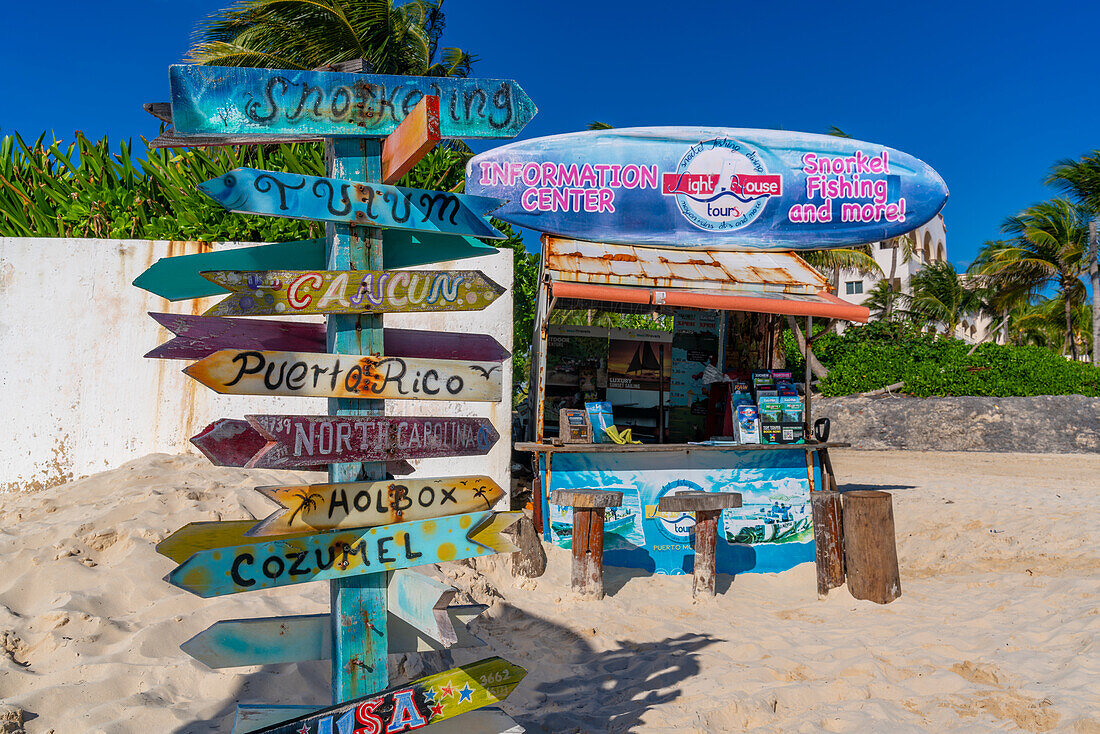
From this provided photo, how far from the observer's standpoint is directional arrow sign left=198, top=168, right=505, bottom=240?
2.04 metres

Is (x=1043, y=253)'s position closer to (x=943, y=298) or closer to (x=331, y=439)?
(x=943, y=298)

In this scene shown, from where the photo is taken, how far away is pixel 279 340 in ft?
7.46

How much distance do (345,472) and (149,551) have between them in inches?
118

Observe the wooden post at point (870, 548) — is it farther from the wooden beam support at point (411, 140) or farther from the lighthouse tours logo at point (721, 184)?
the wooden beam support at point (411, 140)

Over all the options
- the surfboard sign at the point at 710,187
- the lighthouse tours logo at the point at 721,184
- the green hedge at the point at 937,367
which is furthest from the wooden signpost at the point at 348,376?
the green hedge at the point at 937,367

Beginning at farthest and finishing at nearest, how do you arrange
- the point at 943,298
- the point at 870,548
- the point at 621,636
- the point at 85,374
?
1. the point at 943,298
2. the point at 85,374
3. the point at 870,548
4. the point at 621,636

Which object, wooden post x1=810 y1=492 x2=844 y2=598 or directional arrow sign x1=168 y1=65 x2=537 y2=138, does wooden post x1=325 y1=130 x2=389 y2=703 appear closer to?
directional arrow sign x1=168 y1=65 x2=537 y2=138

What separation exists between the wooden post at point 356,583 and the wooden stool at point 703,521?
→ 3.87 m

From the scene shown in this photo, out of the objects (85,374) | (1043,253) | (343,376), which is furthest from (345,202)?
(1043,253)

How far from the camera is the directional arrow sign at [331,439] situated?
6.40 ft

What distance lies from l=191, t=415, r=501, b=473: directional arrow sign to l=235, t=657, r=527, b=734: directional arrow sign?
2.23ft

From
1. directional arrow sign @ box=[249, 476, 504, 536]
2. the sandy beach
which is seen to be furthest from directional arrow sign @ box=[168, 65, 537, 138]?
the sandy beach

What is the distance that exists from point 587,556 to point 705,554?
3.30ft

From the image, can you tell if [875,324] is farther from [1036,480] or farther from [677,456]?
[677,456]
